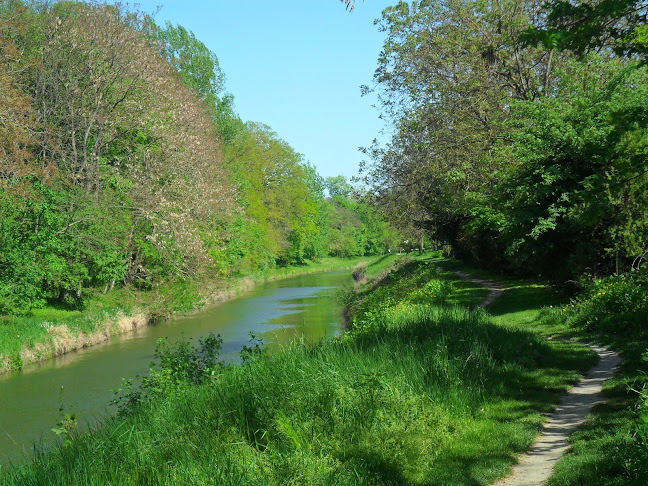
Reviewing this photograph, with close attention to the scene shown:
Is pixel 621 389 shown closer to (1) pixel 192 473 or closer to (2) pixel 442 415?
(2) pixel 442 415

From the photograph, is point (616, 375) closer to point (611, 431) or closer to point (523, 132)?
point (611, 431)

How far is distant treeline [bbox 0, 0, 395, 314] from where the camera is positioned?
24406mm

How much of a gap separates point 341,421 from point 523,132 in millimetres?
14678

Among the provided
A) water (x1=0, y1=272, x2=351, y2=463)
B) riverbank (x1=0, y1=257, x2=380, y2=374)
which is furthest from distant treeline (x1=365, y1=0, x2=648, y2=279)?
riverbank (x1=0, y1=257, x2=380, y2=374)

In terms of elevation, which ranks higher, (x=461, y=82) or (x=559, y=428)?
(x=461, y=82)

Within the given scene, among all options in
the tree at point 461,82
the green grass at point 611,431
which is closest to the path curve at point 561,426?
the green grass at point 611,431

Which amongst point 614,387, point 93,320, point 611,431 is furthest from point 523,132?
point 93,320

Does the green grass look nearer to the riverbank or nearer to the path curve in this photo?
the path curve

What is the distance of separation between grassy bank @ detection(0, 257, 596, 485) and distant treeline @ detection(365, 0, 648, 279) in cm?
308

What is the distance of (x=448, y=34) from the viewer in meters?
27.0

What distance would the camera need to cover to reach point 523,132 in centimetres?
1998

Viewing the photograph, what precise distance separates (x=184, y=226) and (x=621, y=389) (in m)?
24.9

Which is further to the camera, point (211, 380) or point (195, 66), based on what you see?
point (195, 66)

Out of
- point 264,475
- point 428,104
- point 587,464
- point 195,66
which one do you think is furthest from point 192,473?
point 195,66
